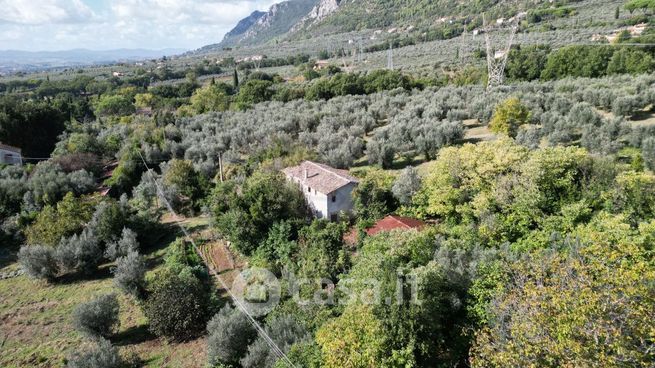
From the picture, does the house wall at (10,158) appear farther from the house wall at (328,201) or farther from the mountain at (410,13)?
the mountain at (410,13)

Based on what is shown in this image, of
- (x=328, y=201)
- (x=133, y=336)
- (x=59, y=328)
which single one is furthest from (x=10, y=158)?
(x=328, y=201)

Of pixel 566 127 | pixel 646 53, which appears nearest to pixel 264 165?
pixel 566 127

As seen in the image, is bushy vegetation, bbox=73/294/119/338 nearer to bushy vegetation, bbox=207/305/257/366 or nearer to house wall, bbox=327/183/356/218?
bushy vegetation, bbox=207/305/257/366

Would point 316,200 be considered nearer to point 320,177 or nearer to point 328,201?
point 328,201

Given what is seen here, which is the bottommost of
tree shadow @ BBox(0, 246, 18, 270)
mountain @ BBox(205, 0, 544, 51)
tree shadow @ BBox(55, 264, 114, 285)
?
tree shadow @ BBox(0, 246, 18, 270)

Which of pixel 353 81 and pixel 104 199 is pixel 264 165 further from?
pixel 353 81

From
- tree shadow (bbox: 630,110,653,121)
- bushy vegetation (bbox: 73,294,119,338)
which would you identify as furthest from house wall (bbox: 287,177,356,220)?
tree shadow (bbox: 630,110,653,121)
